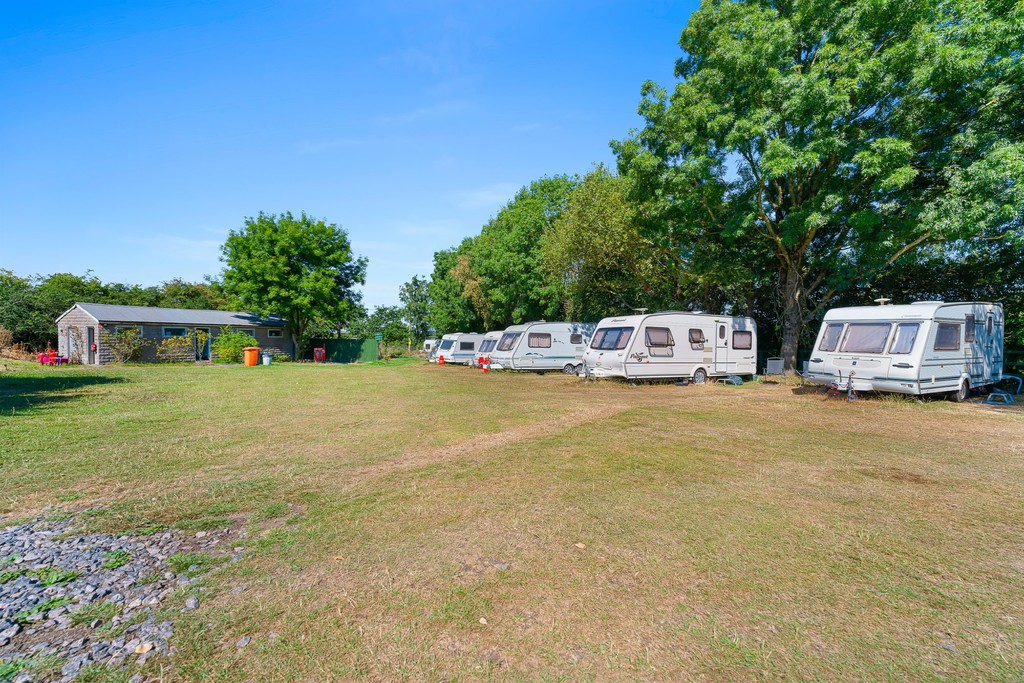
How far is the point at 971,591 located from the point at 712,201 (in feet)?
52.0

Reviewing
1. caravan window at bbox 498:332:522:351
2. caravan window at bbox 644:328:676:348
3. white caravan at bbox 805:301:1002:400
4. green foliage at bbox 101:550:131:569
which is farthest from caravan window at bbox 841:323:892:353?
green foliage at bbox 101:550:131:569

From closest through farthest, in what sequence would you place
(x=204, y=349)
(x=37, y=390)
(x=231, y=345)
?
(x=37, y=390), (x=231, y=345), (x=204, y=349)

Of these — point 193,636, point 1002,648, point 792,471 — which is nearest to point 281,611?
point 193,636

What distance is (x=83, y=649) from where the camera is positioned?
2.67 metres

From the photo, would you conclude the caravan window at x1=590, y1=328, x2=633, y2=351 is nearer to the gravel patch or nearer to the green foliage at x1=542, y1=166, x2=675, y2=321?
the green foliage at x1=542, y1=166, x2=675, y2=321

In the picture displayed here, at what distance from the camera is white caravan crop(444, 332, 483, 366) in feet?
93.7

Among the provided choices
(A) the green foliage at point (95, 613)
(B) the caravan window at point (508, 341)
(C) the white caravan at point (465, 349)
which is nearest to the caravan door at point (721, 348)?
(B) the caravan window at point (508, 341)

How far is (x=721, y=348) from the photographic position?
17.8 m

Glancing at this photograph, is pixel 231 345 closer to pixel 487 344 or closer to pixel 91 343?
pixel 91 343

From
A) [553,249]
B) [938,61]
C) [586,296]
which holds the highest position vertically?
[938,61]

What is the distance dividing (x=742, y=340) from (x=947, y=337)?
6.67 meters

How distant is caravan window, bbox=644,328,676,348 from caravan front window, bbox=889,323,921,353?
6.07 metres

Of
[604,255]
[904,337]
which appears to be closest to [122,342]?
[604,255]

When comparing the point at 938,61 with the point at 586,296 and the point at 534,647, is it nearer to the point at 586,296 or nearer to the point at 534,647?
the point at 586,296
